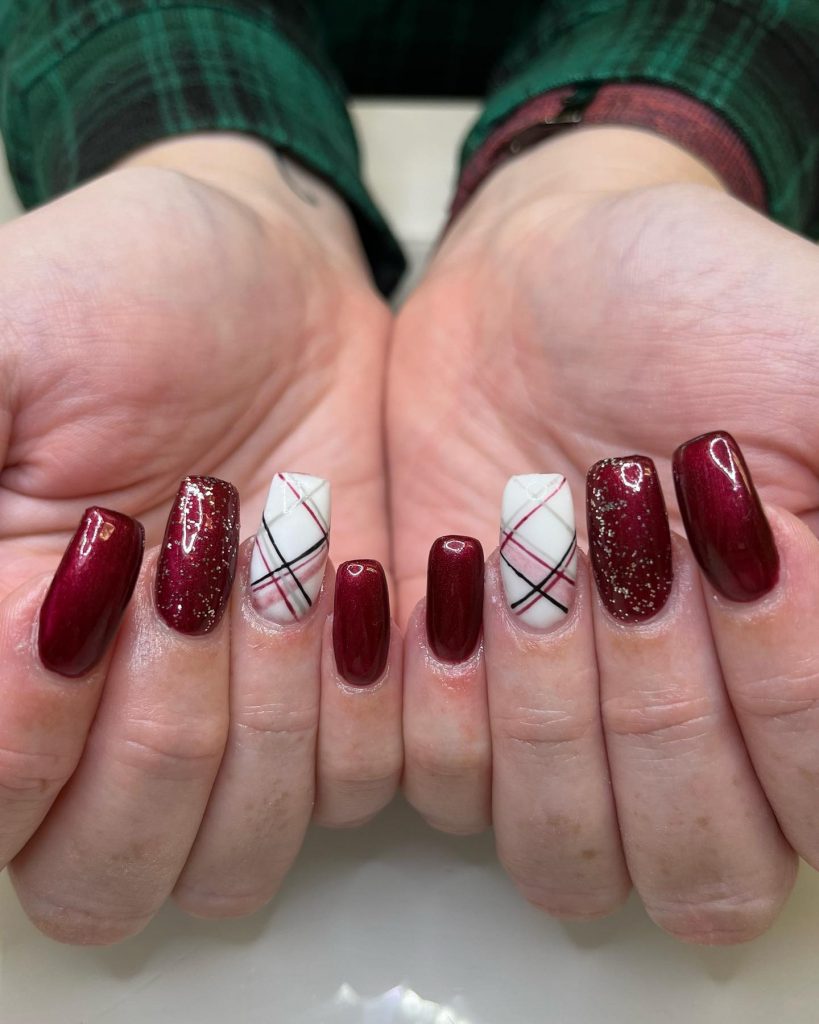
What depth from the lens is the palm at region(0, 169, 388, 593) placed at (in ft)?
Answer: 1.56

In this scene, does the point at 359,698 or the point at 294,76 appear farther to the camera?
the point at 294,76

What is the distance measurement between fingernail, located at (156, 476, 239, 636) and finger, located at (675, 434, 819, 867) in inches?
8.6

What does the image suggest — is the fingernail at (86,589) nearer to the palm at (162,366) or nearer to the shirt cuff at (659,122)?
the palm at (162,366)

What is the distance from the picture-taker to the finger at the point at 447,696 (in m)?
0.44

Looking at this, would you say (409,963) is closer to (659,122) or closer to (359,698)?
(359,698)

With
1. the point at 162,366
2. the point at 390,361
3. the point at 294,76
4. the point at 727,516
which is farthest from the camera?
the point at 294,76

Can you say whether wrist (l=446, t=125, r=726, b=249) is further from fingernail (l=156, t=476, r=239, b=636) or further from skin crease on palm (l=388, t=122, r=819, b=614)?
fingernail (l=156, t=476, r=239, b=636)

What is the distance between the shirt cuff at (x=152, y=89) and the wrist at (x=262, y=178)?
0.04 feet

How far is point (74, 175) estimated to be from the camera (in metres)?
0.78

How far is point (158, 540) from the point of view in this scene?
552mm

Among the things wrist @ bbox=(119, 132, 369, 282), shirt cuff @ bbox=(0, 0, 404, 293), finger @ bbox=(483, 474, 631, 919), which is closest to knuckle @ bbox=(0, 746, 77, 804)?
finger @ bbox=(483, 474, 631, 919)

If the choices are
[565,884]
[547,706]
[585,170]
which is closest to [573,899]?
[565,884]

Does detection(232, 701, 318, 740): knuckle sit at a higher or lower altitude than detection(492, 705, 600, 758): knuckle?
lower

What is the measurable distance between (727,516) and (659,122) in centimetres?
49
